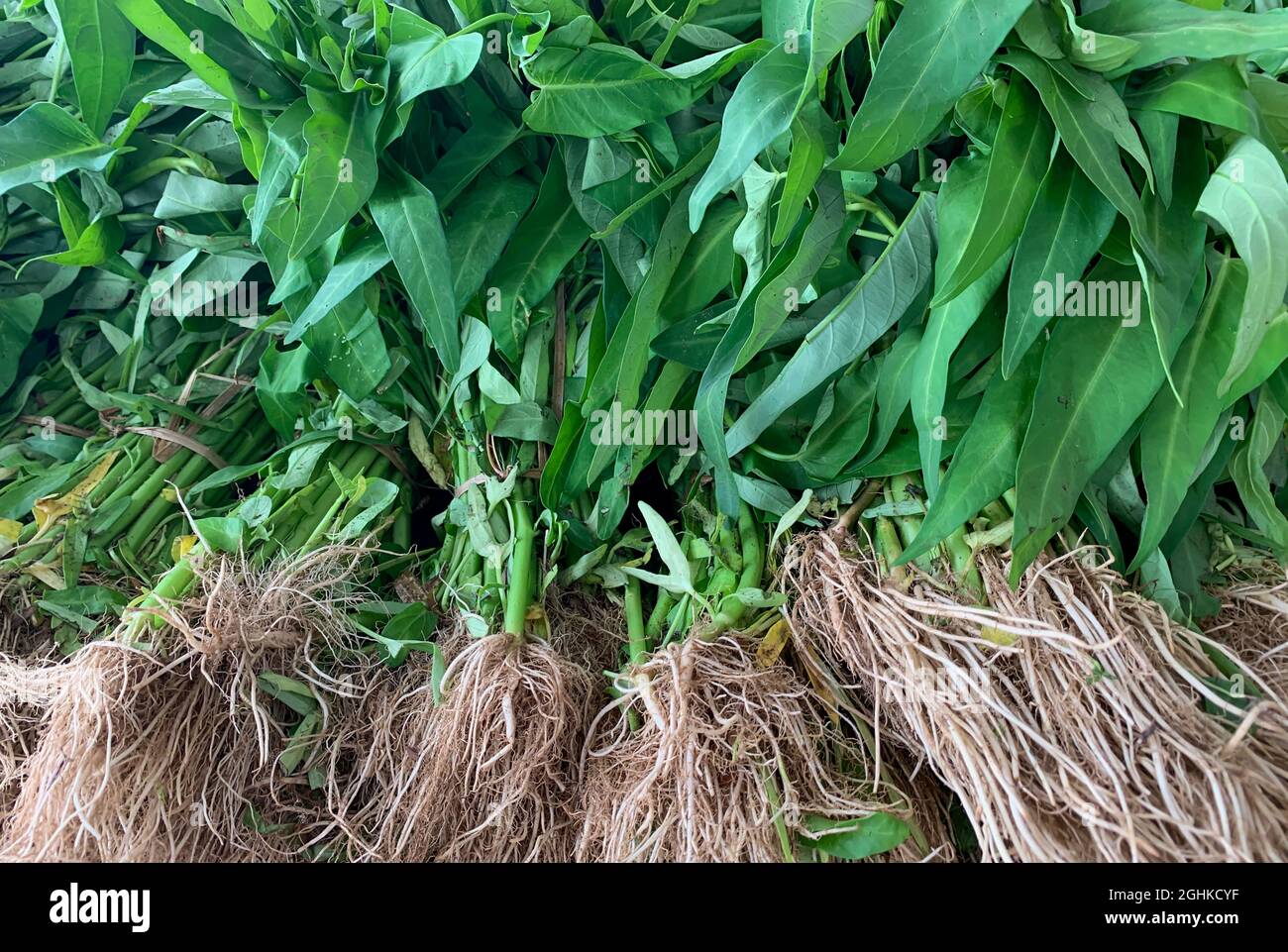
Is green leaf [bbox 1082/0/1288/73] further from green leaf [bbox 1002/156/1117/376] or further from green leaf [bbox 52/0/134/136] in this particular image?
green leaf [bbox 52/0/134/136]

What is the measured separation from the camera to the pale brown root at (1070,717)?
20.7 inches

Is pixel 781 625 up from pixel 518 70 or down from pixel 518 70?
down

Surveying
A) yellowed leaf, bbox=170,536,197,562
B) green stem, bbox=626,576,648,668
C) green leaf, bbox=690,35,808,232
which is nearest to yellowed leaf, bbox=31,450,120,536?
yellowed leaf, bbox=170,536,197,562

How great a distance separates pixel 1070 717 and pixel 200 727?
2.41 feet

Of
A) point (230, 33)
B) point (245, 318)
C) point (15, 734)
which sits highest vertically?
point (230, 33)

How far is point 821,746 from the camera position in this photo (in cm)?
69

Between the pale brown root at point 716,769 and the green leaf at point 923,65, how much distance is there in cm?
42

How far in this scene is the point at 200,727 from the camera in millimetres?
702

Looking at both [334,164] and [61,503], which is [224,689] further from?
[334,164]

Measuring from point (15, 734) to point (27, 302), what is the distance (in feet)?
1.68

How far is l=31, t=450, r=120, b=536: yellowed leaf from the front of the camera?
2.64 ft

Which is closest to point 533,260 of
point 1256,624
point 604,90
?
point 604,90
